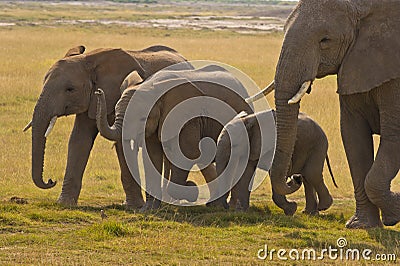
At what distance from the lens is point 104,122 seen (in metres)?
10.5

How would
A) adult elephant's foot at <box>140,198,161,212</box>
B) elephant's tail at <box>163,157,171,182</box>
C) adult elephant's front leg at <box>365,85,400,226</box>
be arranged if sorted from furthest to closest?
elephant's tail at <box>163,157,171,182</box> → adult elephant's foot at <box>140,198,161,212</box> → adult elephant's front leg at <box>365,85,400,226</box>

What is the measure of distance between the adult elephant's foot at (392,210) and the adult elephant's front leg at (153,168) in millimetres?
3085

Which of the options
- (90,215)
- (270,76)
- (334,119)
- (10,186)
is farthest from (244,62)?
(90,215)

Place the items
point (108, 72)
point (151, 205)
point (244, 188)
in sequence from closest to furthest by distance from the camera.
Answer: point (244, 188) < point (151, 205) < point (108, 72)

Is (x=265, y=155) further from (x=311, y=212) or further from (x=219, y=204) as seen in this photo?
(x=311, y=212)

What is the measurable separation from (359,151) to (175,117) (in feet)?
8.52

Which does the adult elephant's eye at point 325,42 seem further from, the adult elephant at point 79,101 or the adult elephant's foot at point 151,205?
the adult elephant at point 79,101

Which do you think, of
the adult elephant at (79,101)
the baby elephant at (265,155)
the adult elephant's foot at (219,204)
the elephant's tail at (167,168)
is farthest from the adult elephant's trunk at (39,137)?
→ the baby elephant at (265,155)

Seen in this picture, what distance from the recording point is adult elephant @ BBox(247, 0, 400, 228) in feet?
28.9

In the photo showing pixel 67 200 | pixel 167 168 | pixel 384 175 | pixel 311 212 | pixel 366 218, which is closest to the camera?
pixel 384 175

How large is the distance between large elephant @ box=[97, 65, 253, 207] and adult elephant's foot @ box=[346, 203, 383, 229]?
240cm

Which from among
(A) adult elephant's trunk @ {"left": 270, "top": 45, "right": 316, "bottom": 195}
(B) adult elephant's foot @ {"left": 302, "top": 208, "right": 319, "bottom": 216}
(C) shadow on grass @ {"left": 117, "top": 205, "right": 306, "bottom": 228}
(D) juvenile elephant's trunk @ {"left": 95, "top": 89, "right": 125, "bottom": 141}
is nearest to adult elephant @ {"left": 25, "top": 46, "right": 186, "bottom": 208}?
(D) juvenile elephant's trunk @ {"left": 95, "top": 89, "right": 125, "bottom": 141}

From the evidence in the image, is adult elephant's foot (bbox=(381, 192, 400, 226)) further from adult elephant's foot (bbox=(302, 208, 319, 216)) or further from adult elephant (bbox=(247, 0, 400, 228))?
adult elephant's foot (bbox=(302, 208, 319, 216))

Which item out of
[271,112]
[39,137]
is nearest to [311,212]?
[271,112]
